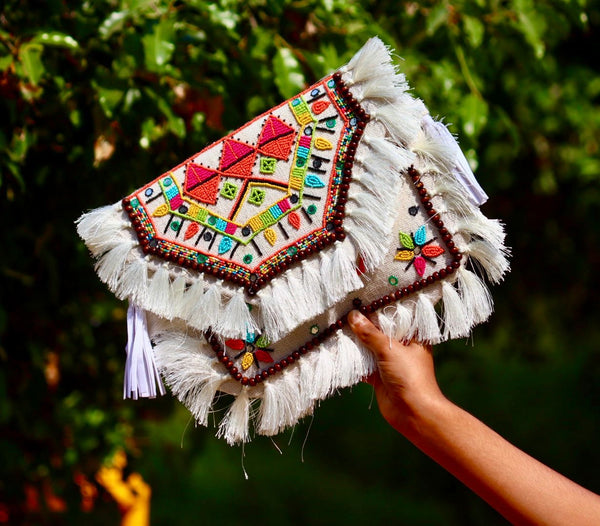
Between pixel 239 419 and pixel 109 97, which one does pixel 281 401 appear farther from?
pixel 109 97

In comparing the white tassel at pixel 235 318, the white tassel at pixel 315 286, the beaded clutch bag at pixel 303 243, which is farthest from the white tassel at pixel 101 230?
the white tassel at pixel 315 286

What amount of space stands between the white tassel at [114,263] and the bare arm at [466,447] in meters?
0.46

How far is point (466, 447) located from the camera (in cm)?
132

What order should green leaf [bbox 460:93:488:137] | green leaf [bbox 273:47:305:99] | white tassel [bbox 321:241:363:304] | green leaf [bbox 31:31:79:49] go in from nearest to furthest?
white tassel [bbox 321:241:363:304]
green leaf [bbox 31:31:79:49]
green leaf [bbox 273:47:305:99]
green leaf [bbox 460:93:488:137]

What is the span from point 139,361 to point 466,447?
2.11 ft

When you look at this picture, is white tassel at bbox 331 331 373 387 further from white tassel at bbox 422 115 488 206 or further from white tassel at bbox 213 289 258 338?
white tassel at bbox 422 115 488 206

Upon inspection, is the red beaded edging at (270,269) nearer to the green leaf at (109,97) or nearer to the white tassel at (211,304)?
the white tassel at (211,304)

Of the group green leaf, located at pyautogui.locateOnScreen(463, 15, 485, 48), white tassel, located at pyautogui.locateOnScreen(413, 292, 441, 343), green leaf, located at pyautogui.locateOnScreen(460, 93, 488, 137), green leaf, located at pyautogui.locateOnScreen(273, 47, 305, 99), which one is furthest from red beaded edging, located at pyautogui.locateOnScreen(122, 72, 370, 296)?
green leaf, located at pyautogui.locateOnScreen(463, 15, 485, 48)

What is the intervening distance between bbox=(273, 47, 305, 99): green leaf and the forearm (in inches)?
31.9

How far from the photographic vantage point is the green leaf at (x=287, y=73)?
5.61ft

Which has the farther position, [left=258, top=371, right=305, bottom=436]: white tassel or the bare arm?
[left=258, top=371, right=305, bottom=436]: white tassel

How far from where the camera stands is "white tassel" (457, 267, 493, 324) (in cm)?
143

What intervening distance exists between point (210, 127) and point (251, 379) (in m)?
0.73

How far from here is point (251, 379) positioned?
144cm
